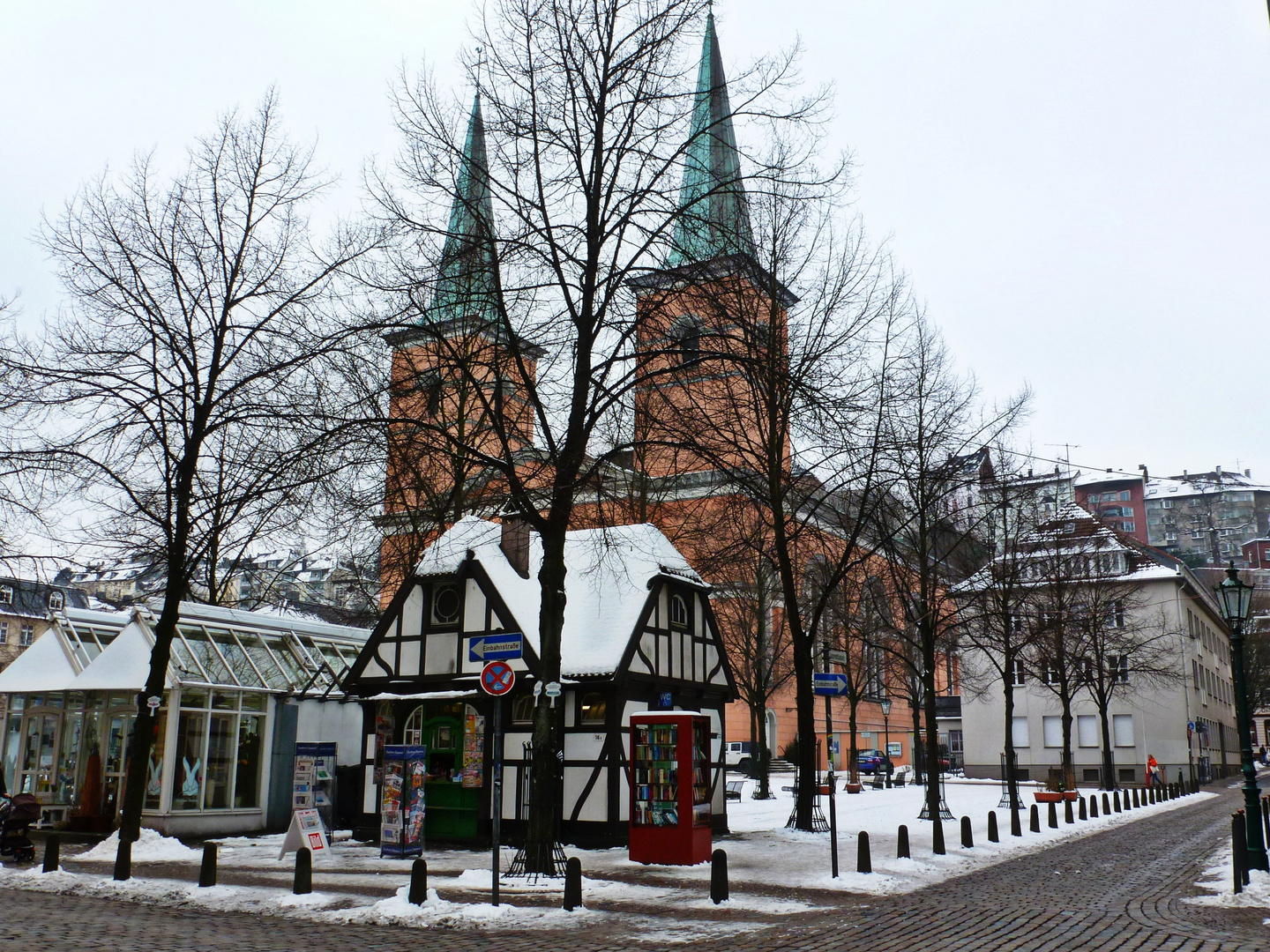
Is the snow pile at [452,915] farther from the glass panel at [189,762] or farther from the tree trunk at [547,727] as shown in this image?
the glass panel at [189,762]

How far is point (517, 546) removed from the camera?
24078 mm

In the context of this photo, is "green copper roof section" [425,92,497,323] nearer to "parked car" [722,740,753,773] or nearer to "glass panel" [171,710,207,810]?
"glass panel" [171,710,207,810]

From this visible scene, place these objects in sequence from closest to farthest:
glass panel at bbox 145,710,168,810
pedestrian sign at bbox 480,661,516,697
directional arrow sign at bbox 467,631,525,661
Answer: pedestrian sign at bbox 480,661,516,697
directional arrow sign at bbox 467,631,525,661
glass panel at bbox 145,710,168,810

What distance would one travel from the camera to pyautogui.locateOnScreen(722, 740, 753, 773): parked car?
54031mm

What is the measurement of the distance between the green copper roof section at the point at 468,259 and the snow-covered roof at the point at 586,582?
5.21 metres

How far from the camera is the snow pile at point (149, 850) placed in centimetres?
1836

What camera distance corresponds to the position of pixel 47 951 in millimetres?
9789

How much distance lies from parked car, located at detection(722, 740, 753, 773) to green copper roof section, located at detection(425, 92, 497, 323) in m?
40.0

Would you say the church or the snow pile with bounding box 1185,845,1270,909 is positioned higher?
the church

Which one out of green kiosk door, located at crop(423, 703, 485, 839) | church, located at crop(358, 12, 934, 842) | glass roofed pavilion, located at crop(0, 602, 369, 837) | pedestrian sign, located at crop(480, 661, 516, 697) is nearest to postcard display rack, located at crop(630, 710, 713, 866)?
church, located at crop(358, 12, 934, 842)

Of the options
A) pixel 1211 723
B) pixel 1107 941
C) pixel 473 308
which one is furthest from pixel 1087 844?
pixel 1211 723

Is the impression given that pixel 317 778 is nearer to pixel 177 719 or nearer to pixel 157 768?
pixel 177 719

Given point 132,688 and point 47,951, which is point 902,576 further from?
point 47,951

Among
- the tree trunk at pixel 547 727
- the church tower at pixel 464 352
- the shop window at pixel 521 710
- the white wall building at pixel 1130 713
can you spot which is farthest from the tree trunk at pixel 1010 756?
the white wall building at pixel 1130 713
